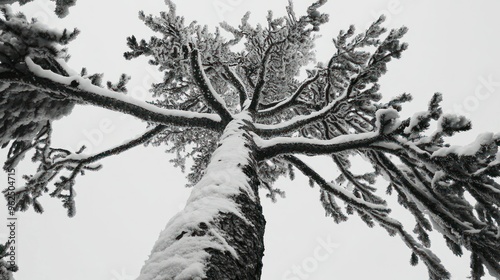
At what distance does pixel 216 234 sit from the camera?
1693mm

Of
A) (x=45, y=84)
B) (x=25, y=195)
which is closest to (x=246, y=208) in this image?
(x=45, y=84)

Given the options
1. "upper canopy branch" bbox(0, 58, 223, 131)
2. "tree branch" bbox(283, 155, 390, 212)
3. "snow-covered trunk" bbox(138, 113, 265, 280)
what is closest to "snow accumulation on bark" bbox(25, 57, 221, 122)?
"upper canopy branch" bbox(0, 58, 223, 131)

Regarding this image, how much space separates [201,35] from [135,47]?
2.08 m

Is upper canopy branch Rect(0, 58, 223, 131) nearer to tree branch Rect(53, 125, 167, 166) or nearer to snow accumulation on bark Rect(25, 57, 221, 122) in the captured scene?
snow accumulation on bark Rect(25, 57, 221, 122)

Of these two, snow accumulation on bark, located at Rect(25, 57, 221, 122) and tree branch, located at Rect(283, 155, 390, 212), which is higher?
snow accumulation on bark, located at Rect(25, 57, 221, 122)

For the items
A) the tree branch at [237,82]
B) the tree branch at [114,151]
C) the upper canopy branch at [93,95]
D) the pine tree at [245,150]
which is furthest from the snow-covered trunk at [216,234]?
the tree branch at [237,82]

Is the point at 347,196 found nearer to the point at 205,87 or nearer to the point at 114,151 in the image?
the point at 205,87

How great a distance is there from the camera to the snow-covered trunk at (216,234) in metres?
1.46

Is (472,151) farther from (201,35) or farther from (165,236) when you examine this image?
(201,35)

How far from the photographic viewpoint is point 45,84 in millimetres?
2773

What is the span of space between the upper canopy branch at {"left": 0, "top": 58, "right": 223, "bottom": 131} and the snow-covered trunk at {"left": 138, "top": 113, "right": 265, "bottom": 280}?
127 centimetres

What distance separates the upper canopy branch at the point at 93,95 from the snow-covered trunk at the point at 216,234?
1265 millimetres

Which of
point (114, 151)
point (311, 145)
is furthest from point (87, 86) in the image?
point (311, 145)

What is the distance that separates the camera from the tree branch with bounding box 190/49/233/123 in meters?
3.93
